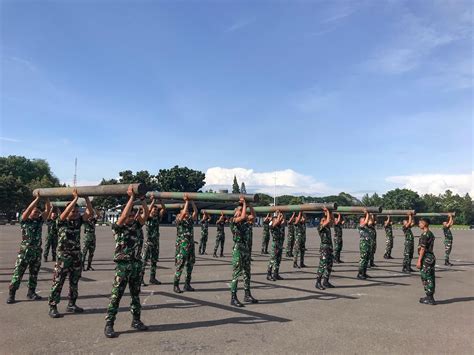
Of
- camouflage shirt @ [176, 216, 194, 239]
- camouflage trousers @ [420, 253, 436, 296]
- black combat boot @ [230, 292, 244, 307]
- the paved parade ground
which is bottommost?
the paved parade ground

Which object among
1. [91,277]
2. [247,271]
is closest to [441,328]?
[247,271]

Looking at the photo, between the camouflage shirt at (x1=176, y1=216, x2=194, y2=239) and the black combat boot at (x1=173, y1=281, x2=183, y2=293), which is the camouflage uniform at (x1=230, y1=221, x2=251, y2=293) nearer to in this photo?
the camouflage shirt at (x1=176, y1=216, x2=194, y2=239)

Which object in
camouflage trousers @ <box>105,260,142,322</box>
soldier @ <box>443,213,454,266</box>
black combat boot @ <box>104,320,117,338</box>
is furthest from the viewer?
soldier @ <box>443,213,454,266</box>

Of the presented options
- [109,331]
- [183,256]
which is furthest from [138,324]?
[183,256]

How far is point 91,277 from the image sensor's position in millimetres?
12008

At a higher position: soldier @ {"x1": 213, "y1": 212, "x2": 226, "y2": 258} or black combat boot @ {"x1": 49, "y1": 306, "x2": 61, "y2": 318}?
soldier @ {"x1": 213, "y1": 212, "x2": 226, "y2": 258}

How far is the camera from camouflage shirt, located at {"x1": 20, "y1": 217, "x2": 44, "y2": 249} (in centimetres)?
852

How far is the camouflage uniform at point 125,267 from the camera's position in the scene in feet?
20.8

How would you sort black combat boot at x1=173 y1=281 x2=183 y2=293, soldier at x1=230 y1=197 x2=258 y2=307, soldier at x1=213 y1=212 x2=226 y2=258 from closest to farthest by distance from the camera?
soldier at x1=230 y1=197 x2=258 y2=307
black combat boot at x1=173 y1=281 x2=183 y2=293
soldier at x1=213 y1=212 x2=226 y2=258

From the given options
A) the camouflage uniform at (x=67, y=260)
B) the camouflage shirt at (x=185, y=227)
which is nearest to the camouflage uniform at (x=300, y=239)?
the camouflage shirt at (x=185, y=227)

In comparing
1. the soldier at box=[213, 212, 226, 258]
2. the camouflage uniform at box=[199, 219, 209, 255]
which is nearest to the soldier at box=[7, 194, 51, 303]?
the soldier at box=[213, 212, 226, 258]

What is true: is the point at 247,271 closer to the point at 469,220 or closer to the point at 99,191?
the point at 99,191

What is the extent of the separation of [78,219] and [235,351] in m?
4.23

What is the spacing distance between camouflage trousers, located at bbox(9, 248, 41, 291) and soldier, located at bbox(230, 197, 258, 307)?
14.0 ft
